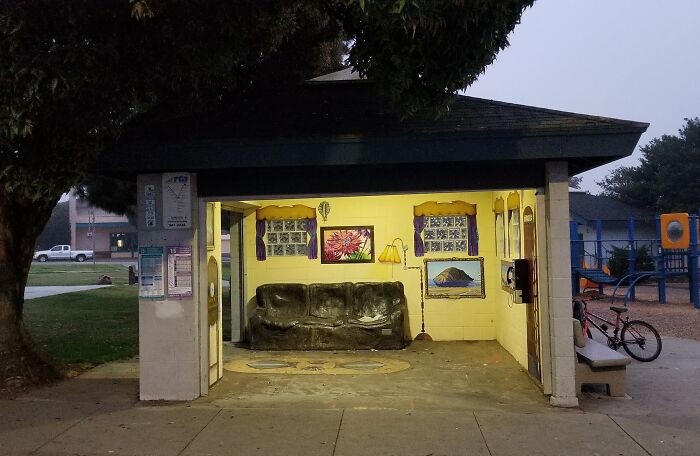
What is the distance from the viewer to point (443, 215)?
38.9 ft

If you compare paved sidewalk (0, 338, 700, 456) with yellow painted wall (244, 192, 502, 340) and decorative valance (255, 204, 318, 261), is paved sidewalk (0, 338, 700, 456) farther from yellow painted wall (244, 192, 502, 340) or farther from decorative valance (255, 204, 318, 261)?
decorative valance (255, 204, 318, 261)

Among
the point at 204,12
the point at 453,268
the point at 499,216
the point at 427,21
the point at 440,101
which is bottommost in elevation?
the point at 453,268

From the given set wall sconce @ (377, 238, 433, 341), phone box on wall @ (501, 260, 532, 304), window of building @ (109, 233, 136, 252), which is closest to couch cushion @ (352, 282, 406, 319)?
wall sconce @ (377, 238, 433, 341)

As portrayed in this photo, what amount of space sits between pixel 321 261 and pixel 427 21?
660 centimetres

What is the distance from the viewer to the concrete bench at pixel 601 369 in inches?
305

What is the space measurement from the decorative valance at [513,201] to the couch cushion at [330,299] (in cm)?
331

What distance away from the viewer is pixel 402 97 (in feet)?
23.1

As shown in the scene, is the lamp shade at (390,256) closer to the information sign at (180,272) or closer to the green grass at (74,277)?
the information sign at (180,272)

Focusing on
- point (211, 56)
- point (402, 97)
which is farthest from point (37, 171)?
point (402, 97)

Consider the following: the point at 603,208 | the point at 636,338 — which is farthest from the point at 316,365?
the point at 603,208

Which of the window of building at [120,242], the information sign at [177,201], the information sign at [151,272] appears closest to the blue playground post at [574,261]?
the information sign at [177,201]

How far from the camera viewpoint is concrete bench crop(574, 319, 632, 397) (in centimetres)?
775

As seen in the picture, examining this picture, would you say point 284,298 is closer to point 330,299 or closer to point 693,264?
point 330,299

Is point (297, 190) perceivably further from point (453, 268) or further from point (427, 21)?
point (453, 268)
